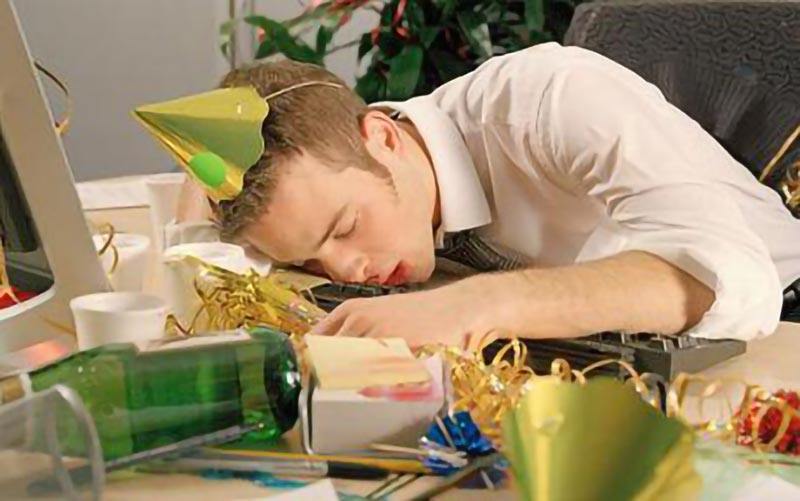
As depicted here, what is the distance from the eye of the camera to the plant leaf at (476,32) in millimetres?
2393

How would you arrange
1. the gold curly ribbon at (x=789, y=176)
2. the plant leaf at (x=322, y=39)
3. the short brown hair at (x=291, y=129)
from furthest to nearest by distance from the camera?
the plant leaf at (x=322, y=39), the gold curly ribbon at (x=789, y=176), the short brown hair at (x=291, y=129)

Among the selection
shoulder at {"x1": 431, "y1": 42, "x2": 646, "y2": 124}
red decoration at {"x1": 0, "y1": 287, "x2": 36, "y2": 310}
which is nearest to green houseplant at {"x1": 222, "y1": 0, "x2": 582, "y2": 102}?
shoulder at {"x1": 431, "y1": 42, "x2": 646, "y2": 124}

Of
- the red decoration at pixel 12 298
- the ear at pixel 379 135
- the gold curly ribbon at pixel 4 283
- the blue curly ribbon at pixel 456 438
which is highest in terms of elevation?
the gold curly ribbon at pixel 4 283

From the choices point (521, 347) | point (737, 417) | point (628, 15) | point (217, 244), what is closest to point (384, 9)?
point (628, 15)

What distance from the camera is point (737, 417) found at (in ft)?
2.86

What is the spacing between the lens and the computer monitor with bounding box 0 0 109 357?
93cm

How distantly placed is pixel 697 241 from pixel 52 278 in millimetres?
611

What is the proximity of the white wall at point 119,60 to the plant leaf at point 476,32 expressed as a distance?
996 millimetres

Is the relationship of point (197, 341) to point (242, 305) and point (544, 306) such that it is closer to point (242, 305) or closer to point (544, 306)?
point (242, 305)

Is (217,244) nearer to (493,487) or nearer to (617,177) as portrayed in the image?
(617,177)

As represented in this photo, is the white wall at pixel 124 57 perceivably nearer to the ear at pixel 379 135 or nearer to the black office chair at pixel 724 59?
the black office chair at pixel 724 59

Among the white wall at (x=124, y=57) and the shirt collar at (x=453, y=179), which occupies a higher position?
the shirt collar at (x=453, y=179)

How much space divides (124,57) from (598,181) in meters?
2.14

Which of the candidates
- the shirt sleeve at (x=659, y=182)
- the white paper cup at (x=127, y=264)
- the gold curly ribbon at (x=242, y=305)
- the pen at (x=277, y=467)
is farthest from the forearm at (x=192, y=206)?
the pen at (x=277, y=467)
